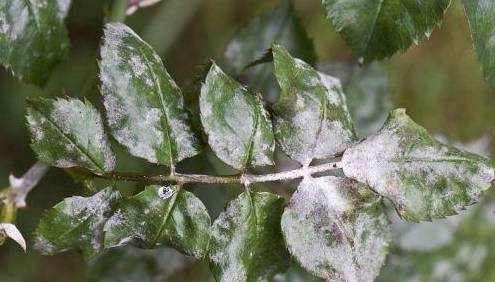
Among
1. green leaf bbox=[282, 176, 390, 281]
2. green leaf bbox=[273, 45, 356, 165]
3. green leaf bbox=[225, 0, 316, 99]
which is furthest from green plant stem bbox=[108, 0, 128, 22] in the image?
green leaf bbox=[282, 176, 390, 281]

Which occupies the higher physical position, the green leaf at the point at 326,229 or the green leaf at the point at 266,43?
the green leaf at the point at 266,43

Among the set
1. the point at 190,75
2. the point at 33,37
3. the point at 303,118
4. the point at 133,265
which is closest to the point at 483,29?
the point at 303,118

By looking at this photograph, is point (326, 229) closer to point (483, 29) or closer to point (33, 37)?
point (483, 29)

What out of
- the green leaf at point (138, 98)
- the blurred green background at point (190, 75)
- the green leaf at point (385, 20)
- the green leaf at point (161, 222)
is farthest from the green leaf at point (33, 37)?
the blurred green background at point (190, 75)

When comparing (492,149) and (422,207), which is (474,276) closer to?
(492,149)

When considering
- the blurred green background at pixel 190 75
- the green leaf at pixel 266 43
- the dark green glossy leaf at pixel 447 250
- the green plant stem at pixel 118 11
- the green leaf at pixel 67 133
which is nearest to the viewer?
the green leaf at pixel 67 133

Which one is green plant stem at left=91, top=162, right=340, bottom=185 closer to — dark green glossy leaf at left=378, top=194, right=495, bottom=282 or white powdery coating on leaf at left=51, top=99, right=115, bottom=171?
white powdery coating on leaf at left=51, top=99, right=115, bottom=171

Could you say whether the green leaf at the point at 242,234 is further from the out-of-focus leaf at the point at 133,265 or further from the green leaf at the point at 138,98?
the out-of-focus leaf at the point at 133,265
